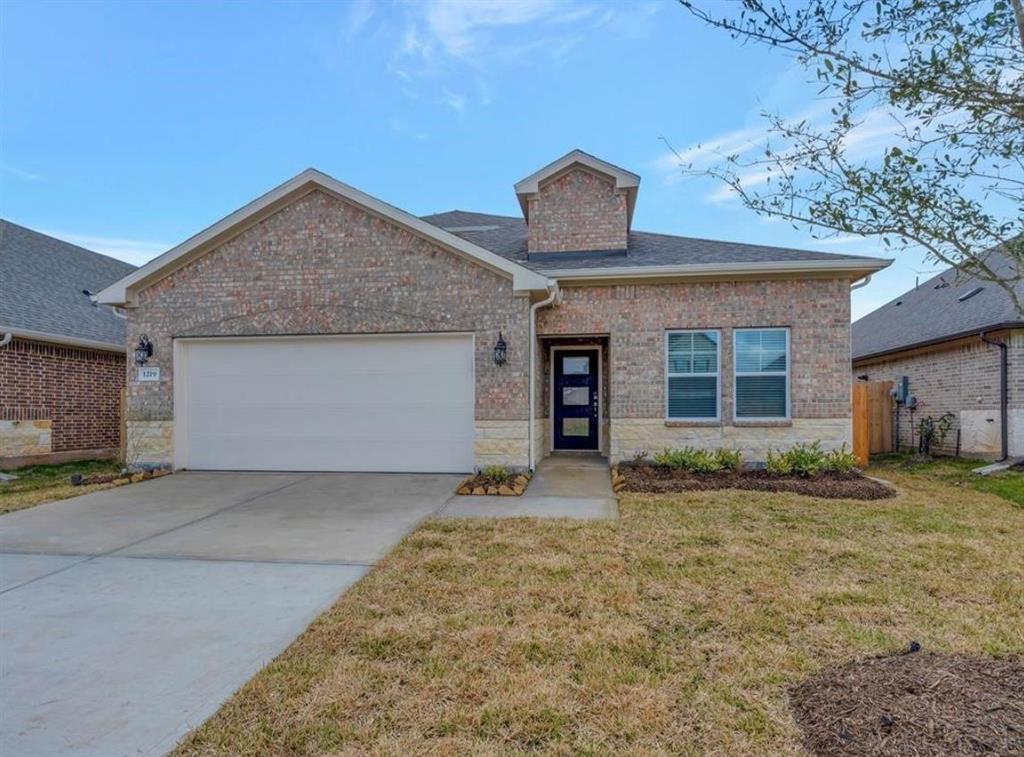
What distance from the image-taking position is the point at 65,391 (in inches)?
460

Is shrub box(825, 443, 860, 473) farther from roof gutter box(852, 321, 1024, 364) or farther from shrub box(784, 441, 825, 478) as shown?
roof gutter box(852, 321, 1024, 364)

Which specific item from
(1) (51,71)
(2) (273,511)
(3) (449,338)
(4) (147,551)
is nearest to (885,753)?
(4) (147,551)

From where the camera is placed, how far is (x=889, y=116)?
283 cm

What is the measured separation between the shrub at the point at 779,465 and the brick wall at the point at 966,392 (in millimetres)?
5417

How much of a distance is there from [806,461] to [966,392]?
240 inches

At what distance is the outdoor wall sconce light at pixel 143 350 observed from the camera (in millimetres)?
9945

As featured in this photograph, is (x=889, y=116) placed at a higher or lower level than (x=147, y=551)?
higher

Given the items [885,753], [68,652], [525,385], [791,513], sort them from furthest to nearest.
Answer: [525,385] → [791,513] → [68,652] → [885,753]

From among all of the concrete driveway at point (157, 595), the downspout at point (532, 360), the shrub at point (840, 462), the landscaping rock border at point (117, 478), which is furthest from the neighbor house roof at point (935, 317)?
the landscaping rock border at point (117, 478)

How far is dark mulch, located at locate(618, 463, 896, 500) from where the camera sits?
7.81 meters

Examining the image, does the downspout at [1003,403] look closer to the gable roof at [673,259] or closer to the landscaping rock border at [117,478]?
the gable roof at [673,259]

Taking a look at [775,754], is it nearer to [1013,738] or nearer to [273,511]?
[1013,738]

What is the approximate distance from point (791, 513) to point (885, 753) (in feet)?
16.0

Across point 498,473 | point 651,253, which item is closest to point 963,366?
point 651,253
